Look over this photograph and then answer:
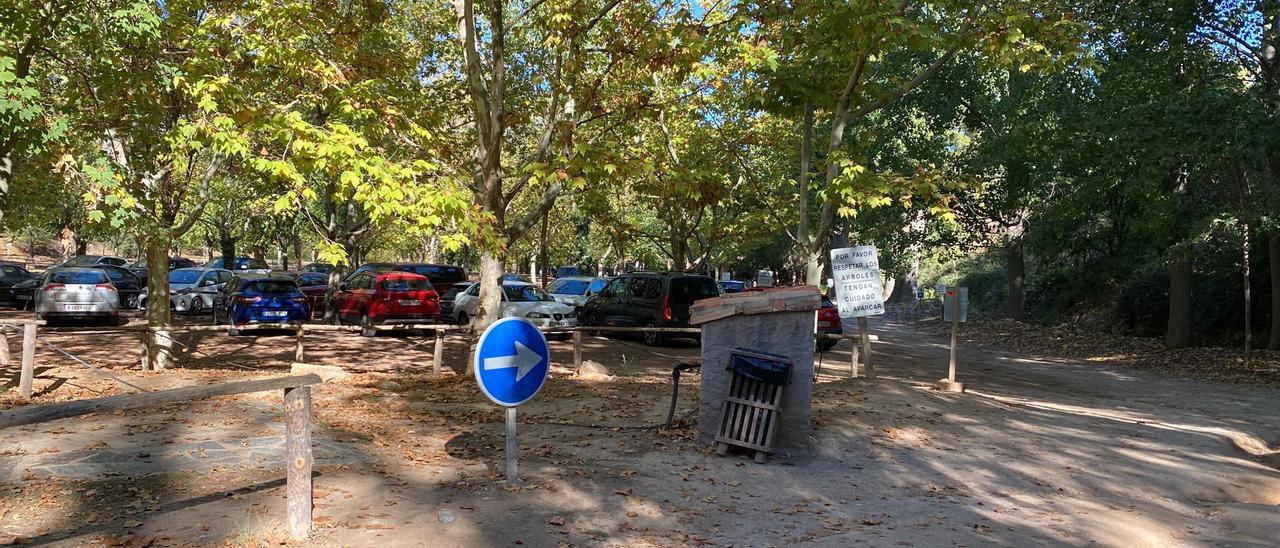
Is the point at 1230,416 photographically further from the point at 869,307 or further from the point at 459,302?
the point at 459,302

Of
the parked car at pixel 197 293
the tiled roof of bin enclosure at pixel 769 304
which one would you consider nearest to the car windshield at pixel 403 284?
the parked car at pixel 197 293

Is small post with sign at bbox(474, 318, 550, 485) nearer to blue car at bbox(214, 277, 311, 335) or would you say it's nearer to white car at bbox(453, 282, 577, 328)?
white car at bbox(453, 282, 577, 328)

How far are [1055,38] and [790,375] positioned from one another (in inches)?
274

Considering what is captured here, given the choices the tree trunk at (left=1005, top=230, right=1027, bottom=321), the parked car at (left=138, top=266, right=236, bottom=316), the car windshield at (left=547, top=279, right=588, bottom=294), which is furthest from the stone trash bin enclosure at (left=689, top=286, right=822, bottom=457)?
the tree trunk at (left=1005, top=230, right=1027, bottom=321)

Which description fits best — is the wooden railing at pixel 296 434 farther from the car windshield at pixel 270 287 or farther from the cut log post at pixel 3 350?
the car windshield at pixel 270 287

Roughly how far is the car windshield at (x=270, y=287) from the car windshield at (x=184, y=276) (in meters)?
9.65

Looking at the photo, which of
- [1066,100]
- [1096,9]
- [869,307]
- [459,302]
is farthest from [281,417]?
[1066,100]

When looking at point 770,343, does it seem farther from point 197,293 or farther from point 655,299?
point 197,293

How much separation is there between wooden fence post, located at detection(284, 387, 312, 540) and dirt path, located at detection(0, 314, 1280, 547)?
16cm

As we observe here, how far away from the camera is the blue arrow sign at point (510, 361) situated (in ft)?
19.7

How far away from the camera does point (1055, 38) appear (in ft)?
38.8

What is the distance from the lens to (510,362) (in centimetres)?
616

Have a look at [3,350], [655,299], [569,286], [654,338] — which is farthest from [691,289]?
[3,350]

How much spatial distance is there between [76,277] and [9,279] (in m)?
10.3
